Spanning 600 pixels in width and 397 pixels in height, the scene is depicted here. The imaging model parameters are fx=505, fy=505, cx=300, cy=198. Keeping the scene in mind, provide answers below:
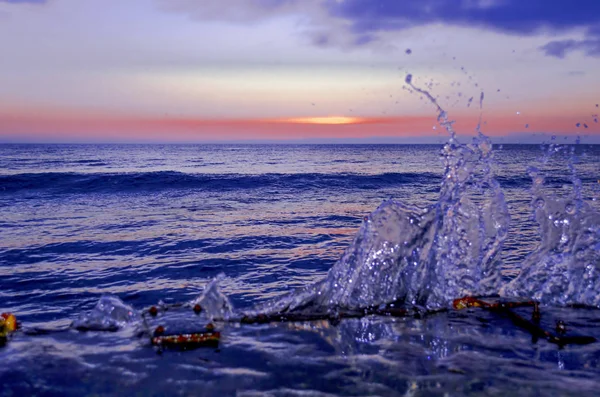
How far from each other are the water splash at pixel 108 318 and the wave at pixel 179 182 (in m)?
21.4

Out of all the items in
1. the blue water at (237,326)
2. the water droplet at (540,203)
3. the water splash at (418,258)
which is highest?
the water droplet at (540,203)

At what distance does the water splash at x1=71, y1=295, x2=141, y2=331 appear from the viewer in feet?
21.7

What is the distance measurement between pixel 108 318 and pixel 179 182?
2485 centimetres

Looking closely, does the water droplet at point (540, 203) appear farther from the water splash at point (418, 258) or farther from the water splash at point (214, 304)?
the water splash at point (214, 304)

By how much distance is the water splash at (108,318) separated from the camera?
6.61m

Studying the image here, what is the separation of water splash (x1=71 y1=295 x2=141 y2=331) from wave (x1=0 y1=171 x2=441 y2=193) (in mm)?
21405

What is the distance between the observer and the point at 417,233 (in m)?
8.12

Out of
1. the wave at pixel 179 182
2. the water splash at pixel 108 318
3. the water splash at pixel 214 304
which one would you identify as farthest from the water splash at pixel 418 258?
the wave at pixel 179 182

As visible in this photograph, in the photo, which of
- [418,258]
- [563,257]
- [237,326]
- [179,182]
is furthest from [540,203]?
[179,182]

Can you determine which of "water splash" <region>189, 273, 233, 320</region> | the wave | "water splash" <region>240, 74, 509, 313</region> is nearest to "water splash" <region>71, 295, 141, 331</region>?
"water splash" <region>189, 273, 233, 320</region>

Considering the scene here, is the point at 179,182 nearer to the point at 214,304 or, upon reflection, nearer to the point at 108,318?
the point at 214,304

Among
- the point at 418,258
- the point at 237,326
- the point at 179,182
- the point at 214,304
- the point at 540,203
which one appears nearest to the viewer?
the point at 237,326

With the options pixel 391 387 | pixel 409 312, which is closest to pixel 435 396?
pixel 391 387

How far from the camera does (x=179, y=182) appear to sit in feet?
102
